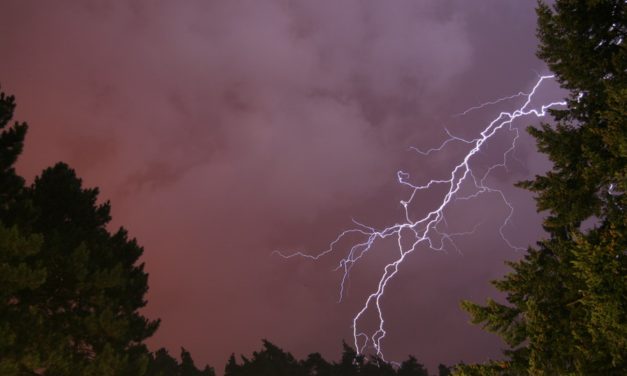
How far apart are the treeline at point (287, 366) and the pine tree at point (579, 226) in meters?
34.3

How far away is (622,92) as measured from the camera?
552 centimetres

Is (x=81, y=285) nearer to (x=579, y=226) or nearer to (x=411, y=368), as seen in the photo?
(x=579, y=226)

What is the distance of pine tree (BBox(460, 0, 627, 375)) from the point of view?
221 inches

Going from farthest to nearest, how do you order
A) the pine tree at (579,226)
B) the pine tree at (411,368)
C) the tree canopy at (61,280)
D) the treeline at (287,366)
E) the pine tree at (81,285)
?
1. the pine tree at (411,368)
2. the treeline at (287,366)
3. the pine tree at (81,285)
4. the tree canopy at (61,280)
5. the pine tree at (579,226)

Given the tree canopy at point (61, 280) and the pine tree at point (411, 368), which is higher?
the pine tree at point (411, 368)

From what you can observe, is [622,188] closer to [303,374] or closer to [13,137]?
[13,137]

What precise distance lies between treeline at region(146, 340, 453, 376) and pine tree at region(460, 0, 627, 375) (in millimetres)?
34272

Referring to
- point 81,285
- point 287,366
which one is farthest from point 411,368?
point 81,285

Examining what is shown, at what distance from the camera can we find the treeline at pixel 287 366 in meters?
39.1

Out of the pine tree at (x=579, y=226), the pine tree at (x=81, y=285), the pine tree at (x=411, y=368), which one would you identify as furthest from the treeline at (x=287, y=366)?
the pine tree at (x=579, y=226)

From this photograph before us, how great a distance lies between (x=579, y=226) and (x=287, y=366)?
1874 inches

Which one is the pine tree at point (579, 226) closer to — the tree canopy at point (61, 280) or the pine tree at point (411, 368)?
the tree canopy at point (61, 280)

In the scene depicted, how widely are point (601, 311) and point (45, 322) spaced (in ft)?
46.9

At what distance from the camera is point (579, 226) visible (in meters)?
7.77
